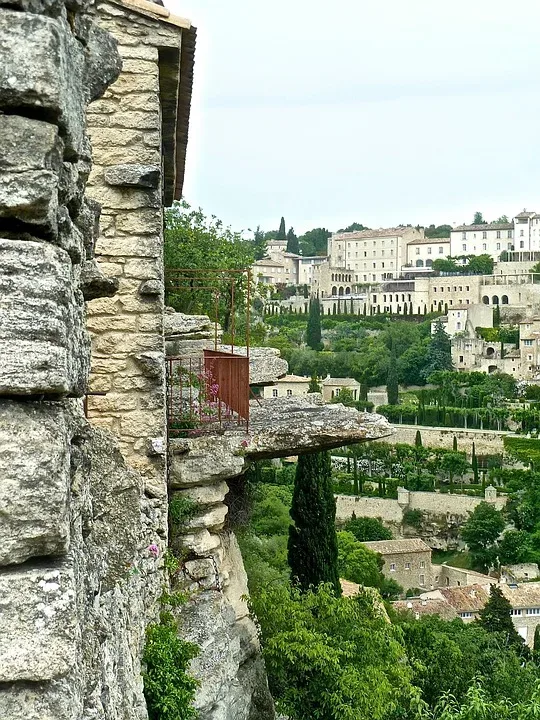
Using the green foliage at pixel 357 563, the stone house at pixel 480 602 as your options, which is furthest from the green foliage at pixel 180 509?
the stone house at pixel 480 602

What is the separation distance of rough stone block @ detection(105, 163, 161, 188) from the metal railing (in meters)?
1.76

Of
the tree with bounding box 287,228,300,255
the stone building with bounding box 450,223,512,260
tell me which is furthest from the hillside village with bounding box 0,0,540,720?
the tree with bounding box 287,228,300,255

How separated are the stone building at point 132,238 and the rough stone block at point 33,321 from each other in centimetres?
419

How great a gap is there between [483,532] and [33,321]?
5593cm

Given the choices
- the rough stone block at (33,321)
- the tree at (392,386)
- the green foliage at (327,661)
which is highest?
the rough stone block at (33,321)

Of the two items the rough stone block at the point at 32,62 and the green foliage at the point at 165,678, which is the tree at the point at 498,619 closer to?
the green foliage at the point at 165,678

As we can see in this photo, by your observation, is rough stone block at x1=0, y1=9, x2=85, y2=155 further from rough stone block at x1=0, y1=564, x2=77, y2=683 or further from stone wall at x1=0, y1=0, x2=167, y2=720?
rough stone block at x1=0, y1=564, x2=77, y2=683

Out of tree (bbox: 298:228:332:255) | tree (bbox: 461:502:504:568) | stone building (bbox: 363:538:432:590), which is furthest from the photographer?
tree (bbox: 298:228:332:255)

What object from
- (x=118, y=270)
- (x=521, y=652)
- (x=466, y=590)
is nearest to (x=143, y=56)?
(x=118, y=270)

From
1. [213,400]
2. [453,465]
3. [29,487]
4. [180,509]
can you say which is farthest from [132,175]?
[453,465]

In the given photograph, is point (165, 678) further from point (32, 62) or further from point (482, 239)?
point (482, 239)

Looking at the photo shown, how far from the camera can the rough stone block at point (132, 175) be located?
6266 millimetres

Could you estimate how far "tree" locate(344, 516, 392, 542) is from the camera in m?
56.8

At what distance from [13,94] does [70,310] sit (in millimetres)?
472
